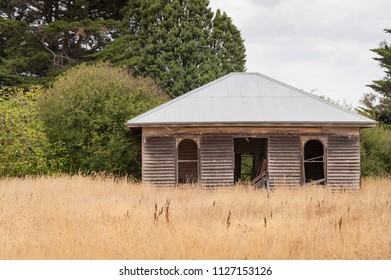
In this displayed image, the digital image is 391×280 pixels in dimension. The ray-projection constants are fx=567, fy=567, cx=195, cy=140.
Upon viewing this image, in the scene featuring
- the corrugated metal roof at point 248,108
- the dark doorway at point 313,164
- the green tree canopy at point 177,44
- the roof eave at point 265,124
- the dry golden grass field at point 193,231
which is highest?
the green tree canopy at point 177,44

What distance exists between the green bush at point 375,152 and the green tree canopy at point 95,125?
12.0m

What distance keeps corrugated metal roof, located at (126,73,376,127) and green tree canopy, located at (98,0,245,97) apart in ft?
45.0

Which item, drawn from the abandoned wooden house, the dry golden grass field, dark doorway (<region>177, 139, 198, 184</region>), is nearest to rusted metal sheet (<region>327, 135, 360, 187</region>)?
the abandoned wooden house

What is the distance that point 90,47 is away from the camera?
1610 inches

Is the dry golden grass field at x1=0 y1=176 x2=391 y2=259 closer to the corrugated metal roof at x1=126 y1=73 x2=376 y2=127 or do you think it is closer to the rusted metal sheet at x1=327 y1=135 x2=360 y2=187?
the corrugated metal roof at x1=126 y1=73 x2=376 y2=127

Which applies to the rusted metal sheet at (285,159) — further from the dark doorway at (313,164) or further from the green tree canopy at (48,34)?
the green tree canopy at (48,34)

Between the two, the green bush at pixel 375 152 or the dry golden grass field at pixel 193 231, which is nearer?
the dry golden grass field at pixel 193 231

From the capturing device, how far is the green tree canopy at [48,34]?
36.5 m

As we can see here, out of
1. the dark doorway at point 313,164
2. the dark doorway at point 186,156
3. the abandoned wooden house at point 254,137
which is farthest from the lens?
the dark doorway at point 186,156

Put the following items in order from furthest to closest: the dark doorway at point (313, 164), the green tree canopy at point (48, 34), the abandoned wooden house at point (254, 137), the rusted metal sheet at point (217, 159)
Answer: the green tree canopy at point (48, 34)
the dark doorway at point (313, 164)
the rusted metal sheet at point (217, 159)
the abandoned wooden house at point (254, 137)

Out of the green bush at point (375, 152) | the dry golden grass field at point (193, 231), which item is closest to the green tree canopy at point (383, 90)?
the green bush at point (375, 152)

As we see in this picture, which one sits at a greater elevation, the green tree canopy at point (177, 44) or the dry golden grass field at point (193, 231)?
the green tree canopy at point (177, 44)

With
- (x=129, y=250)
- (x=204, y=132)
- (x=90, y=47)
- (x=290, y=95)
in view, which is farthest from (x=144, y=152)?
(x=90, y=47)

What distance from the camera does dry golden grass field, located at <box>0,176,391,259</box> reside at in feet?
25.9
